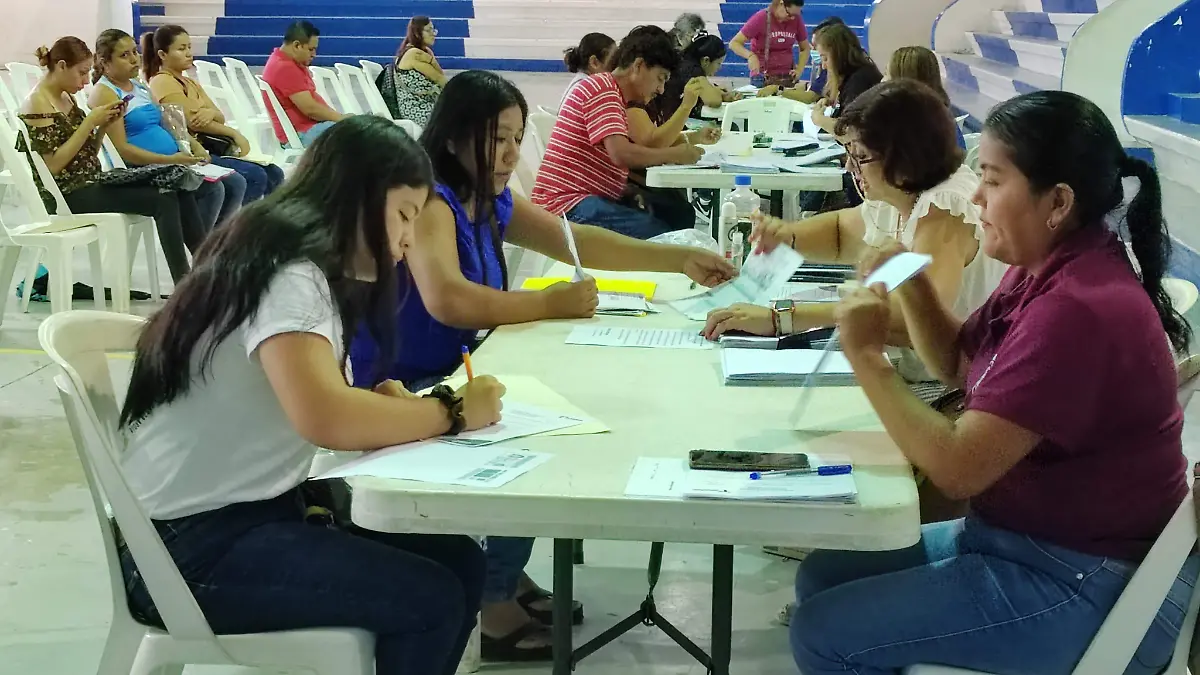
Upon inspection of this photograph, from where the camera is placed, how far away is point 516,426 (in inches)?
61.5

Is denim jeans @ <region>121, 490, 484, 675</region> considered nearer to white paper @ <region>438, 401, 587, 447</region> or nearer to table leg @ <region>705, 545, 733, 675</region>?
white paper @ <region>438, 401, 587, 447</region>

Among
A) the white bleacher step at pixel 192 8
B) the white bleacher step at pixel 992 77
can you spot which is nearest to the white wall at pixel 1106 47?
the white bleacher step at pixel 992 77

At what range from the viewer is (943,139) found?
2.24 metres

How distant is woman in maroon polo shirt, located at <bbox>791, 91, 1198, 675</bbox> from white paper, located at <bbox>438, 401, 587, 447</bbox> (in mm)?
400

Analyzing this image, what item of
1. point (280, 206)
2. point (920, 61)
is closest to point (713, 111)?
point (920, 61)

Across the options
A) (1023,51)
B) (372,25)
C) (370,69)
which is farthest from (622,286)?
(372,25)

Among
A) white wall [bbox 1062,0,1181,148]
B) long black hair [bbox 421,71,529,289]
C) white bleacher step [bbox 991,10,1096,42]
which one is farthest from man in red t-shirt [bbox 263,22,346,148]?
long black hair [bbox 421,71,529,289]

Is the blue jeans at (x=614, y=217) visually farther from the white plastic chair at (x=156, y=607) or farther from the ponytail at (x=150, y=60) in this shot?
the ponytail at (x=150, y=60)

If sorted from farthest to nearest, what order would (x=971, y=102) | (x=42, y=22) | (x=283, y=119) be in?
1. (x=42, y=22)
2. (x=971, y=102)
3. (x=283, y=119)

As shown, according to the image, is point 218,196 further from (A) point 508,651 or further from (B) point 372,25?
(B) point 372,25

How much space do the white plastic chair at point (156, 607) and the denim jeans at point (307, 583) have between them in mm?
17

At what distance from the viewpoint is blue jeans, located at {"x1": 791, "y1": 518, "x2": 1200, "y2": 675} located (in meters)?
1.39

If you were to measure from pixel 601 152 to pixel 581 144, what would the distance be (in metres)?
0.09

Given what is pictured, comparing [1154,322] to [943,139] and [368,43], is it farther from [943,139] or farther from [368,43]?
[368,43]
